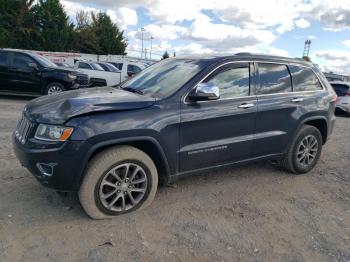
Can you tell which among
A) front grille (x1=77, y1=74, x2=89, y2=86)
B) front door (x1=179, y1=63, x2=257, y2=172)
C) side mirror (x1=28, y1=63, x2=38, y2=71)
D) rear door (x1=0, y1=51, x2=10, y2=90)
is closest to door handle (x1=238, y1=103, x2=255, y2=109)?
front door (x1=179, y1=63, x2=257, y2=172)

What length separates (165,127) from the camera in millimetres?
3797

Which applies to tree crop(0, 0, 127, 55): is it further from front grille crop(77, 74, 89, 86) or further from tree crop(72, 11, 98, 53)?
front grille crop(77, 74, 89, 86)

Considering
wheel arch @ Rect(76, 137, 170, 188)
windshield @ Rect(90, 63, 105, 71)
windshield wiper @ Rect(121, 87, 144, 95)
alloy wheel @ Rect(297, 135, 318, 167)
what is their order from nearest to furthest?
wheel arch @ Rect(76, 137, 170, 188), windshield wiper @ Rect(121, 87, 144, 95), alloy wheel @ Rect(297, 135, 318, 167), windshield @ Rect(90, 63, 105, 71)

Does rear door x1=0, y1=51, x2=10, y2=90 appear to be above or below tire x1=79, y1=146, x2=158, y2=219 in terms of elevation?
above

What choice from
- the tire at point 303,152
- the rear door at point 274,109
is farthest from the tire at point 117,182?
the tire at point 303,152

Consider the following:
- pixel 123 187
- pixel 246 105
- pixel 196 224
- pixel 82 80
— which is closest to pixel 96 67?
pixel 82 80

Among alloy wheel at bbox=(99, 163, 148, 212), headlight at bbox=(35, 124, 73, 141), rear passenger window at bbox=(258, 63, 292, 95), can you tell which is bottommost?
alloy wheel at bbox=(99, 163, 148, 212)

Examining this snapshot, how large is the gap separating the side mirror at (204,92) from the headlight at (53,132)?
4.54 ft

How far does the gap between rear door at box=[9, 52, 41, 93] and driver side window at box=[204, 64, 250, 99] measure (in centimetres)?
887

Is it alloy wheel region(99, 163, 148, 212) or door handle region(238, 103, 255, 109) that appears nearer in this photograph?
alloy wheel region(99, 163, 148, 212)

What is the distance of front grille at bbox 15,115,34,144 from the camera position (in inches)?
142

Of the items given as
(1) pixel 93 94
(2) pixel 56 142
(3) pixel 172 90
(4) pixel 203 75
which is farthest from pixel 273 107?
(2) pixel 56 142

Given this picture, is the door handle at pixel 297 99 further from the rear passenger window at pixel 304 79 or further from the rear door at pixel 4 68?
the rear door at pixel 4 68

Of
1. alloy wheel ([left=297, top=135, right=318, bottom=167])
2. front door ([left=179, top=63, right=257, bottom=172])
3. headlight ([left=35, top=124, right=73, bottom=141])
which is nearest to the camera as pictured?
headlight ([left=35, top=124, right=73, bottom=141])
